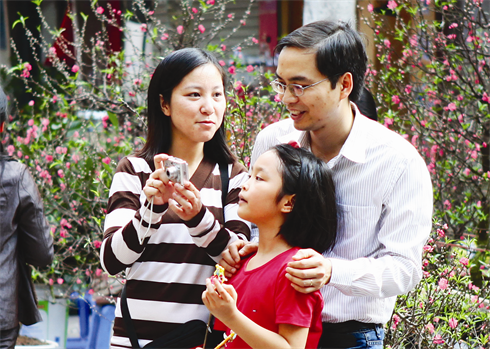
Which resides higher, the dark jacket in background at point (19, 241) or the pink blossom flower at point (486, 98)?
the pink blossom flower at point (486, 98)

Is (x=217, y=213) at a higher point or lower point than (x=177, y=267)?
higher

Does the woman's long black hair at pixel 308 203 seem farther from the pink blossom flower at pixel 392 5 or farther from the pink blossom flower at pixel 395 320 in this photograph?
the pink blossom flower at pixel 392 5

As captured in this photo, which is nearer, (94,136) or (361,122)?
(361,122)

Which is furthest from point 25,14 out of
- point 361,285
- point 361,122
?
point 361,285

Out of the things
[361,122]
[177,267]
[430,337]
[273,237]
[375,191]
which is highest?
[361,122]

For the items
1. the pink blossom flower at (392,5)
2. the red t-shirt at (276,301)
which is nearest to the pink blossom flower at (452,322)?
the red t-shirt at (276,301)

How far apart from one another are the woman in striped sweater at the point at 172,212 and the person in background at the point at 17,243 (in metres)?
1.01

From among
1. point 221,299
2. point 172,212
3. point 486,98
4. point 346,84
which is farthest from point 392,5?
point 221,299

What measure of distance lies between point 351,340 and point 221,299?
54 cm

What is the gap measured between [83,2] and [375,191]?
5.53m

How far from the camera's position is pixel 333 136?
2061 millimetres

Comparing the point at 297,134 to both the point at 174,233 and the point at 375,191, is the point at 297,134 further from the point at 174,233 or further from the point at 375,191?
the point at 174,233

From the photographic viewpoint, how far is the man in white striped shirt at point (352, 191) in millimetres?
1760

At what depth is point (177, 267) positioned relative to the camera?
6.52 ft
